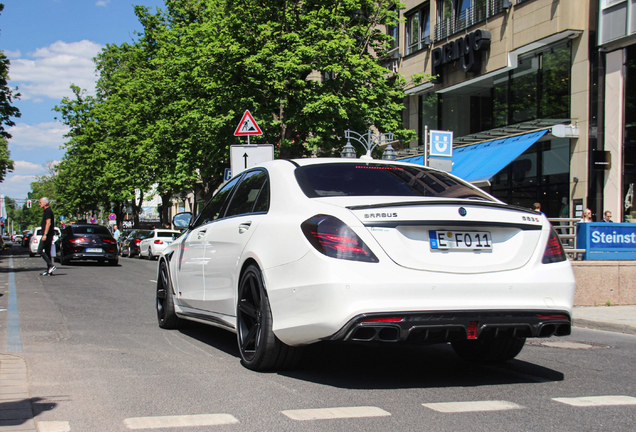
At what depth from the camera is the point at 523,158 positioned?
2375 centimetres

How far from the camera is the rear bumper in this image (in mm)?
4246

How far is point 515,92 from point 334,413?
22533 mm

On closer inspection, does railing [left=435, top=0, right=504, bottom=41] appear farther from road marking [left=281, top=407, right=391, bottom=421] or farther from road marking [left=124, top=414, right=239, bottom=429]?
road marking [left=124, top=414, right=239, bottom=429]

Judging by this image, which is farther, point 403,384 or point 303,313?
point 403,384

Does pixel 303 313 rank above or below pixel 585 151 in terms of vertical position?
below

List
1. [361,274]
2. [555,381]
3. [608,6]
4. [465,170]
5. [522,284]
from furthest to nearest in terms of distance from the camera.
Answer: [465,170] < [608,6] < [555,381] < [522,284] < [361,274]

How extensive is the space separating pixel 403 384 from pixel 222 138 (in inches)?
823

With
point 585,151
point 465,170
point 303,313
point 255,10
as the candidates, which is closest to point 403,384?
point 303,313

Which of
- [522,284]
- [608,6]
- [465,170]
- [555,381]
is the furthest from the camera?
[465,170]

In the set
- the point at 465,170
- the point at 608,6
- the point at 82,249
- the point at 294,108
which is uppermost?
the point at 608,6

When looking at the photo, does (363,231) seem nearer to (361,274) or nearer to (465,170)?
(361,274)

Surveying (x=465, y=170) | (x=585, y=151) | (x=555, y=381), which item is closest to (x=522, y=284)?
(x=555, y=381)

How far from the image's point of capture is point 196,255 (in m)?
6.65

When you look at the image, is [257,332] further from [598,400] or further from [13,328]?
[13,328]
